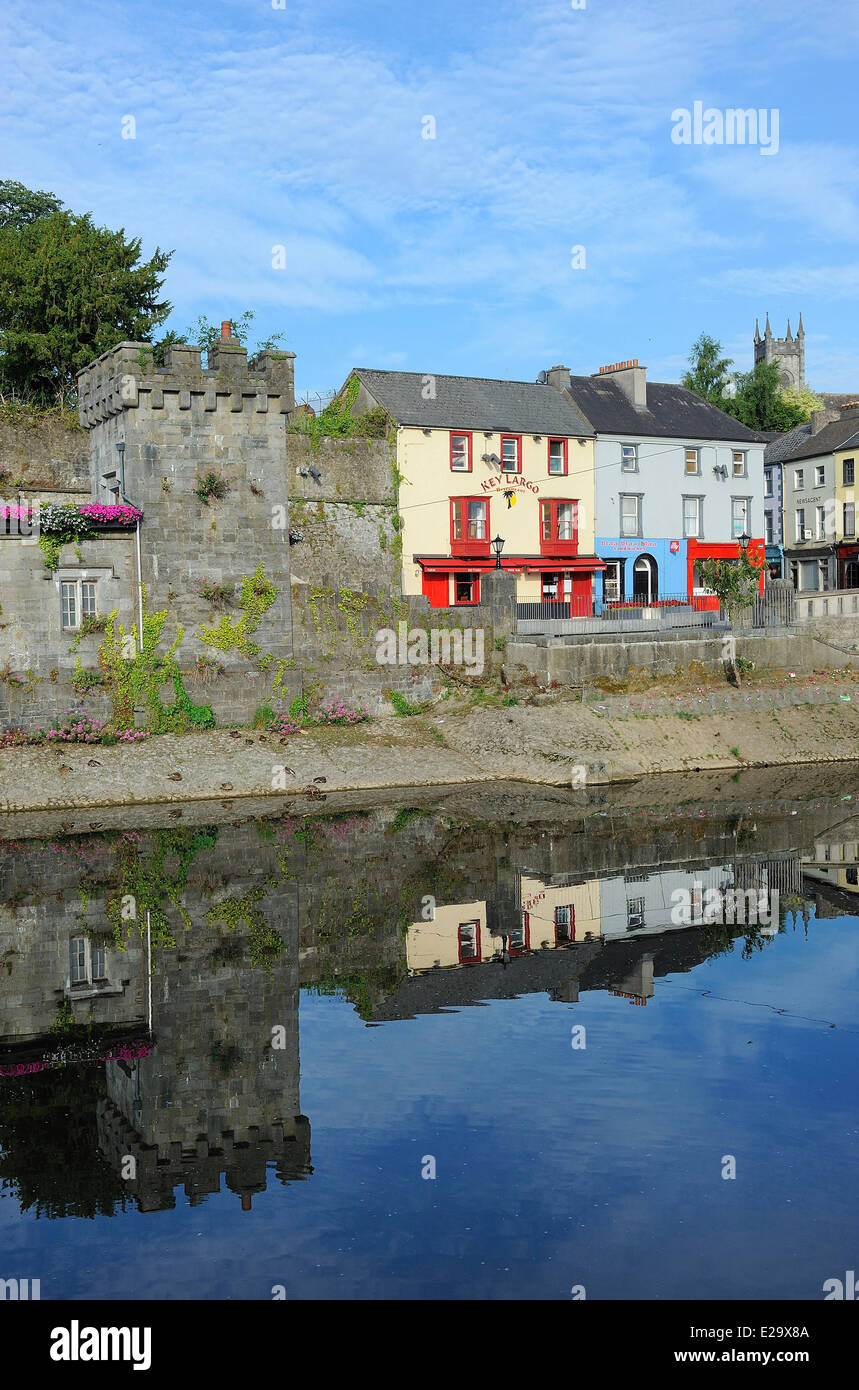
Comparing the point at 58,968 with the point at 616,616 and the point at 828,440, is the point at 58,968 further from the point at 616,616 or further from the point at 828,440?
the point at 828,440

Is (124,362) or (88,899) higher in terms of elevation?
(124,362)

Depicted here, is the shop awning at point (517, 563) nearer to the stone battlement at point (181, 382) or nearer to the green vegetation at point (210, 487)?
the stone battlement at point (181, 382)

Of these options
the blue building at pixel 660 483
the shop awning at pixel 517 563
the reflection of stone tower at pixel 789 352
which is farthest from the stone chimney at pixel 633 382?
the reflection of stone tower at pixel 789 352

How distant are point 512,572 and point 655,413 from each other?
13.0 meters

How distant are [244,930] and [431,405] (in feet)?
116

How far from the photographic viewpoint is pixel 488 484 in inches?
2066

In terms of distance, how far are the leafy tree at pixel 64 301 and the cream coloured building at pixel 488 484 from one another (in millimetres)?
9890

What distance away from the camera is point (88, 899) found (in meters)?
22.3

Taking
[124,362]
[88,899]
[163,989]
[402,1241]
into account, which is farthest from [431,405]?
[402,1241]

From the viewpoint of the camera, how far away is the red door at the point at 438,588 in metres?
51.1

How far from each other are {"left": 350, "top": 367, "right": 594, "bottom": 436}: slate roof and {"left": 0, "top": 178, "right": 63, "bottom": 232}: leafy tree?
26.5 metres

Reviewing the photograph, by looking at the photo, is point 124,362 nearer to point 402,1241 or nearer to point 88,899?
point 88,899

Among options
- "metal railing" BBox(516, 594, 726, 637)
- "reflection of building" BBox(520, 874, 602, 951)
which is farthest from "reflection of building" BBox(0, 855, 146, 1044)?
"metal railing" BBox(516, 594, 726, 637)

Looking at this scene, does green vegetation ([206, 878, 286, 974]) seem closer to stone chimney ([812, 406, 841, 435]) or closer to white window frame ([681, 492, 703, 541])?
white window frame ([681, 492, 703, 541])
